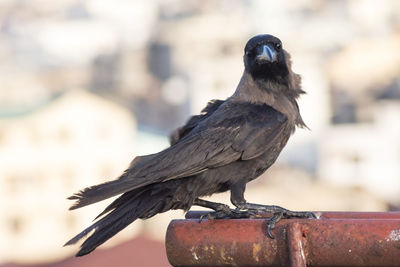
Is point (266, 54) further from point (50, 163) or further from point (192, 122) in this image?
point (50, 163)

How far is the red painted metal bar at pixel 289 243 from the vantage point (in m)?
2.68

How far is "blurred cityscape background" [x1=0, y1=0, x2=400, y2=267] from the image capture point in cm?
3591

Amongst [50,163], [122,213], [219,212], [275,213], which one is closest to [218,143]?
[122,213]

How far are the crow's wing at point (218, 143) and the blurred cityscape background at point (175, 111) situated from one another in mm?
13593

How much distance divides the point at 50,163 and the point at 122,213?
109 ft

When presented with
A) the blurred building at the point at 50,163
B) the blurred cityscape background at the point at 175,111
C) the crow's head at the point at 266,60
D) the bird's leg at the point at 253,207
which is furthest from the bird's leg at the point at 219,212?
the blurred building at the point at 50,163

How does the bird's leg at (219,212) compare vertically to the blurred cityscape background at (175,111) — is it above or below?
below

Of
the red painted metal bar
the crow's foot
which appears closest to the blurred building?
the crow's foot

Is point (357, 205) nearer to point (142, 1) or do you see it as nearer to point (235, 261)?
point (235, 261)

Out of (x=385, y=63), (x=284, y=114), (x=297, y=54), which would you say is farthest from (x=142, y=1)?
(x=284, y=114)

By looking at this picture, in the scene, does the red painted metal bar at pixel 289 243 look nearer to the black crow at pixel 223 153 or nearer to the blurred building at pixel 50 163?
the black crow at pixel 223 153

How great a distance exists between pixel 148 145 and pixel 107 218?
36.1 m

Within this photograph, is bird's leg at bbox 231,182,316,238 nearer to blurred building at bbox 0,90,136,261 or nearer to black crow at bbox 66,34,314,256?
black crow at bbox 66,34,314,256

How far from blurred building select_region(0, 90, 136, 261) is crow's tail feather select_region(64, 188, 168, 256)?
31935 mm
